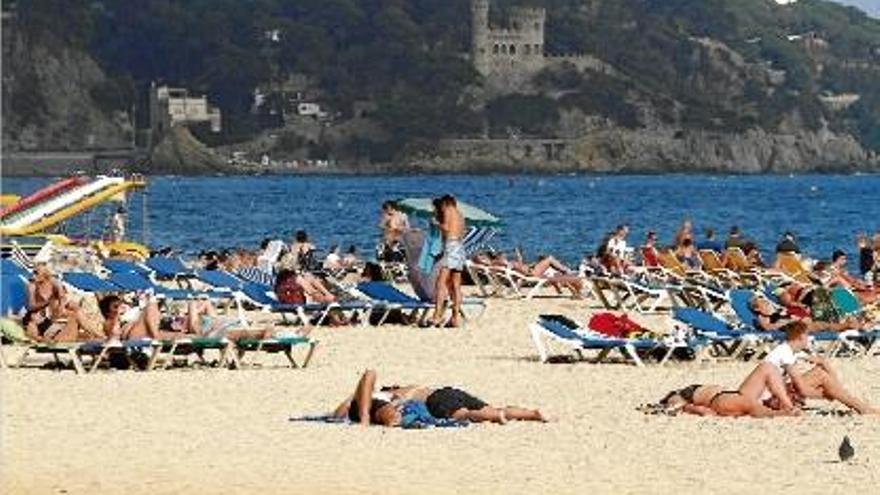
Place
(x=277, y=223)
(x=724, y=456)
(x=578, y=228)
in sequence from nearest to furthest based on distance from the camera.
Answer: (x=724, y=456) → (x=578, y=228) → (x=277, y=223)

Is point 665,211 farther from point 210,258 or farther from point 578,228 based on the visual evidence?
point 210,258

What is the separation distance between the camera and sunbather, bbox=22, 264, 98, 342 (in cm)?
1631

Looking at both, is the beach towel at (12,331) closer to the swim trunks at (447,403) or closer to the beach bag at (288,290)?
the beach bag at (288,290)

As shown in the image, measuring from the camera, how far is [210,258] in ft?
99.6

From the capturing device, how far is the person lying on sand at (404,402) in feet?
42.4

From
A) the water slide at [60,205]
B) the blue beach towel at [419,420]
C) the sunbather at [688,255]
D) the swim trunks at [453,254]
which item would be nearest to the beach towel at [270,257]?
the sunbather at [688,255]

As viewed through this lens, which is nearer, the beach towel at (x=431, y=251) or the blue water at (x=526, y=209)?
the beach towel at (x=431, y=251)

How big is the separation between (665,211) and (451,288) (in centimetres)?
8281

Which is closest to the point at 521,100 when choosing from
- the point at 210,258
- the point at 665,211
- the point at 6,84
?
the point at 6,84

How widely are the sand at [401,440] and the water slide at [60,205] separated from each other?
1754 centimetres

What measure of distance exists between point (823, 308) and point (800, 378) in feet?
15.7

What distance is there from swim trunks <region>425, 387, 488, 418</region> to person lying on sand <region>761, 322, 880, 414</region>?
5.46ft

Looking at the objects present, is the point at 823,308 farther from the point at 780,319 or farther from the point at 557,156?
the point at 557,156

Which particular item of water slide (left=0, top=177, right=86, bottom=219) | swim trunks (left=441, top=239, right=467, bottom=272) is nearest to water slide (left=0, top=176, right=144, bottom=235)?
water slide (left=0, top=177, right=86, bottom=219)
